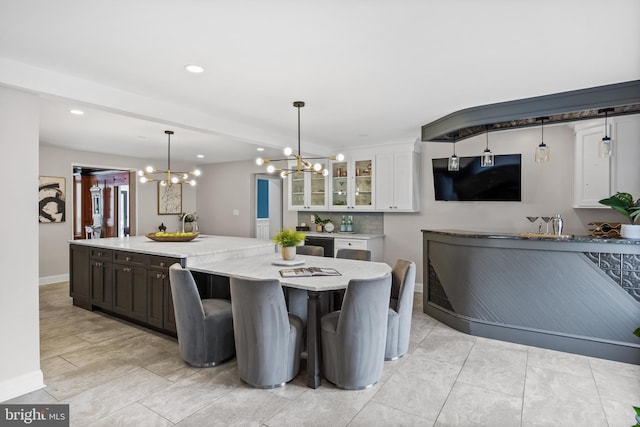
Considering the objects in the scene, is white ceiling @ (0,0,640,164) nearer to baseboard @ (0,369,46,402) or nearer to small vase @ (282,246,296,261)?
small vase @ (282,246,296,261)

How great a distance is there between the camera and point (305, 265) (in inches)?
142

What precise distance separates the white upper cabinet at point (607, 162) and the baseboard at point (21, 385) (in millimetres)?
5651

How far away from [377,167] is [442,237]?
197 cm

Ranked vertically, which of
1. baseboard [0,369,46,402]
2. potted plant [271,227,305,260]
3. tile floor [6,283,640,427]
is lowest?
tile floor [6,283,640,427]

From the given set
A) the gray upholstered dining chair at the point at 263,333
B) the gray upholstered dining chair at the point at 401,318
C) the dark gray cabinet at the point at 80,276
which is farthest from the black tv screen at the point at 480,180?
the dark gray cabinet at the point at 80,276

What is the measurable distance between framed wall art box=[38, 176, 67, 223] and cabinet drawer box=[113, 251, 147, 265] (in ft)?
9.85

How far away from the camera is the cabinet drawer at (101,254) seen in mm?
4448

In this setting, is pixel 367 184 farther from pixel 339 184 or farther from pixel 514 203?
pixel 514 203

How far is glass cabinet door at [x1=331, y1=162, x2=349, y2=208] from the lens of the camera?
6.33 metres

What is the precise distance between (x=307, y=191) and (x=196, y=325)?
4009mm

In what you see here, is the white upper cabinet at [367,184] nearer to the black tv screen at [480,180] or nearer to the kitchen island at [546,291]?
the black tv screen at [480,180]

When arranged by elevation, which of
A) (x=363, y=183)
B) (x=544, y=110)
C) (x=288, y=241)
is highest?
(x=544, y=110)

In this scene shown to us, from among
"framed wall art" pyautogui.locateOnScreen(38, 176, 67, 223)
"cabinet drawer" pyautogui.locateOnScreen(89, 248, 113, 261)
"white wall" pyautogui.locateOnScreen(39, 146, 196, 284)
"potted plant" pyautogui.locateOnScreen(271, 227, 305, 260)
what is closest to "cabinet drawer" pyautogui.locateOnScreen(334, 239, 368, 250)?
"potted plant" pyautogui.locateOnScreen(271, 227, 305, 260)

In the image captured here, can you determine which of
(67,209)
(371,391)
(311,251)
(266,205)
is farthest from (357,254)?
(67,209)
